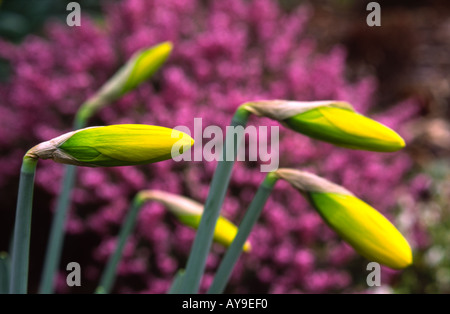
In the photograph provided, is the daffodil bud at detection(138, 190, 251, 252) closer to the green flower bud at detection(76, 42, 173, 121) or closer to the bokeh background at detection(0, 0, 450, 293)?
the green flower bud at detection(76, 42, 173, 121)

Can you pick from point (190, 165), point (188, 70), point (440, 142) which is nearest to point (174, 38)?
point (188, 70)

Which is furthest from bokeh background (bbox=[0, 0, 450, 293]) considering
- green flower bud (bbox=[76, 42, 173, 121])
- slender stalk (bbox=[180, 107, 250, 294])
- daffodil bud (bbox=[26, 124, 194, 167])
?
daffodil bud (bbox=[26, 124, 194, 167])

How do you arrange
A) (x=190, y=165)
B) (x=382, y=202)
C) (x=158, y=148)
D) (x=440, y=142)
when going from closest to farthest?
(x=158, y=148) → (x=190, y=165) → (x=382, y=202) → (x=440, y=142)

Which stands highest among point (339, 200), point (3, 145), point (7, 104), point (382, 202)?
point (7, 104)

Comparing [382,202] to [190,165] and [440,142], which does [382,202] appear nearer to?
[190,165]

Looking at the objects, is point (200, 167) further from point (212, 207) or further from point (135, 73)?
point (212, 207)

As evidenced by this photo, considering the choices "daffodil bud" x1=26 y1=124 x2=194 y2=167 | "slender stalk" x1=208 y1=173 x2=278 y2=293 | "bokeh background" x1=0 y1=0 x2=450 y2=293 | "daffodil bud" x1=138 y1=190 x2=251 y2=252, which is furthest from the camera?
"bokeh background" x1=0 y1=0 x2=450 y2=293
